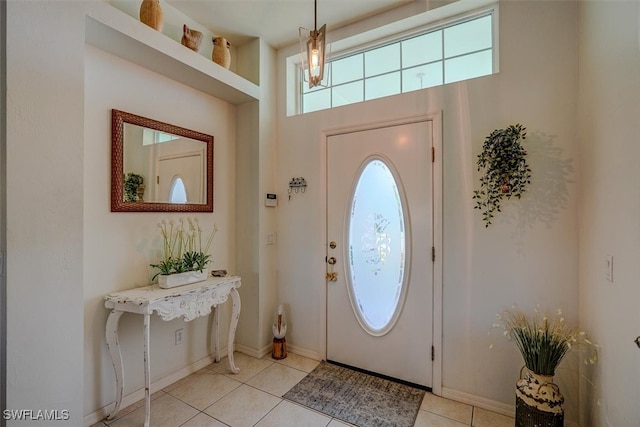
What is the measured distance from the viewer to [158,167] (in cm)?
229

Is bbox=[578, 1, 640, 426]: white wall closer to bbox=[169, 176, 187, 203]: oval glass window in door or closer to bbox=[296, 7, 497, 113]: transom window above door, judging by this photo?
bbox=[296, 7, 497, 113]: transom window above door

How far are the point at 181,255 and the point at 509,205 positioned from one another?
253 cm

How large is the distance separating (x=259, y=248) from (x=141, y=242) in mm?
987

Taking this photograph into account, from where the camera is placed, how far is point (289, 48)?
294cm

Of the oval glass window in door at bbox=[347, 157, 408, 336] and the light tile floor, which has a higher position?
the oval glass window in door at bbox=[347, 157, 408, 336]

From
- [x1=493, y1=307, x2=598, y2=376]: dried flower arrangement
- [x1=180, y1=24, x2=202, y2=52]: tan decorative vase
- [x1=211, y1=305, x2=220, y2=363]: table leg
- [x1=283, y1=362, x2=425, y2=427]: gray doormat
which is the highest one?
[x1=180, y1=24, x2=202, y2=52]: tan decorative vase

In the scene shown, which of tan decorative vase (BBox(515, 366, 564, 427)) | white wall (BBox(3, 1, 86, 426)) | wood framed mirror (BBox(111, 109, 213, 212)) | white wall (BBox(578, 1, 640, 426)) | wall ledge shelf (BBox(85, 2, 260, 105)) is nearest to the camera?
white wall (BBox(578, 1, 640, 426))

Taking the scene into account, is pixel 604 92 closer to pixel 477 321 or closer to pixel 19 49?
pixel 477 321

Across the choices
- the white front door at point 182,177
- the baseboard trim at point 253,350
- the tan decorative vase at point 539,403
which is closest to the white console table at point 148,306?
the white front door at point 182,177

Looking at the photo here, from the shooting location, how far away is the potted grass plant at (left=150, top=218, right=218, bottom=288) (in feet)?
7.13

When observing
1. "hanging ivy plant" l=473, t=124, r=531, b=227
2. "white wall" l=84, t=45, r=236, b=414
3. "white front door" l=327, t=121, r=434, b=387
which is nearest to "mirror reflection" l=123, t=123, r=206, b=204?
"white wall" l=84, t=45, r=236, b=414

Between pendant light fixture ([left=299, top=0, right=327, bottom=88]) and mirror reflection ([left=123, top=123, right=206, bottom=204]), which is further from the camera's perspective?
mirror reflection ([left=123, top=123, right=206, bottom=204])

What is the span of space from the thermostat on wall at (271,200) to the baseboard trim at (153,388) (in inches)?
59.0

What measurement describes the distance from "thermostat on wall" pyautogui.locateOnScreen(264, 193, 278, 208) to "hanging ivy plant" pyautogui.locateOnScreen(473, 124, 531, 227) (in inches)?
72.8
